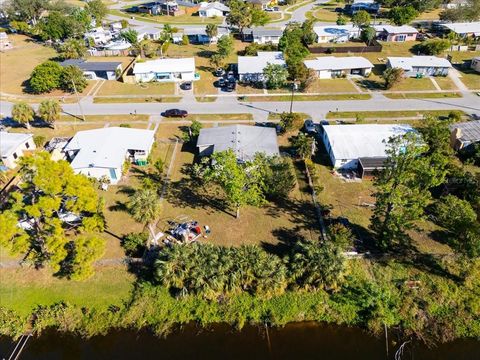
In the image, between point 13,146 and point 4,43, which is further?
point 4,43

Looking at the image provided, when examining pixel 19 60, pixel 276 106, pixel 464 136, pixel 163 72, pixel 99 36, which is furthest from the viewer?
pixel 99 36

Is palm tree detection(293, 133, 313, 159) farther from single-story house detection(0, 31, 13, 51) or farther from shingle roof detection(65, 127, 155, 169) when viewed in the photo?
single-story house detection(0, 31, 13, 51)

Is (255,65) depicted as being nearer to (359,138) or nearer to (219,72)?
(219,72)

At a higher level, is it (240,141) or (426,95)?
(240,141)

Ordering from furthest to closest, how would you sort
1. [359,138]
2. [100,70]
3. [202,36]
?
[202,36]
[100,70]
[359,138]

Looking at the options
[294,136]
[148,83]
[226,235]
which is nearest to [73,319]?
[226,235]

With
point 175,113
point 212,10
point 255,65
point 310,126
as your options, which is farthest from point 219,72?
point 212,10
